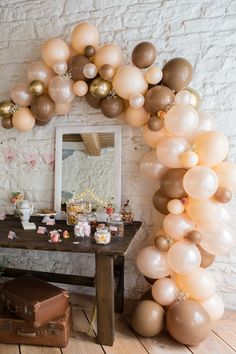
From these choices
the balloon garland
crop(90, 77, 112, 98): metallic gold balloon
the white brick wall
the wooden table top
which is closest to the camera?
the wooden table top

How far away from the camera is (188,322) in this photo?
1.52 metres

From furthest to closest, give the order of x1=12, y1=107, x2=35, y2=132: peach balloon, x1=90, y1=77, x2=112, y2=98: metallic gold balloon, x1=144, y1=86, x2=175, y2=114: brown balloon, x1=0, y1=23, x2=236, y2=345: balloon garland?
x1=12, y1=107, x2=35, y2=132: peach balloon → x1=90, y1=77, x2=112, y2=98: metallic gold balloon → x1=144, y1=86, x2=175, y2=114: brown balloon → x1=0, y1=23, x2=236, y2=345: balloon garland

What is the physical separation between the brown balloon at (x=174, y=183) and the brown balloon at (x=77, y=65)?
85cm

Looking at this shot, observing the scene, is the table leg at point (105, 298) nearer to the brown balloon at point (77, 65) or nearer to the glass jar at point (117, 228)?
the glass jar at point (117, 228)

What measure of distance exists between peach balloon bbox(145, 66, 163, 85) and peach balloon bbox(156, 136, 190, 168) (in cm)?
36

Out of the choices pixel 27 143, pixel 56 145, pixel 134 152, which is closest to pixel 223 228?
pixel 134 152

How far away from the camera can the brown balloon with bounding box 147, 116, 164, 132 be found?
1.70m

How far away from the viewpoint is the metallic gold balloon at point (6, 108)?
6.57ft

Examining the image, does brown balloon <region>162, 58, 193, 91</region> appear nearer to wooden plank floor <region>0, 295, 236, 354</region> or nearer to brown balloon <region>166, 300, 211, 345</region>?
brown balloon <region>166, 300, 211, 345</region>

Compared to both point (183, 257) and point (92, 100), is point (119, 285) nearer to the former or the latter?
point (183, 257)

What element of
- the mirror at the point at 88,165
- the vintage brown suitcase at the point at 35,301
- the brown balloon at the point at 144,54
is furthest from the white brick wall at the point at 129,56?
the vintage brown suitcase at the point at 35,301

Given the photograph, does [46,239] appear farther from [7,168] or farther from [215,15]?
[215,15]

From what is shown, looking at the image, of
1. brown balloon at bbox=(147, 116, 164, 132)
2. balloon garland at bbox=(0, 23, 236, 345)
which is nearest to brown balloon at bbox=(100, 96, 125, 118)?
balloon garland at bbox=(0, 23, 236, 345)

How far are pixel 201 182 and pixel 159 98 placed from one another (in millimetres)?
551
